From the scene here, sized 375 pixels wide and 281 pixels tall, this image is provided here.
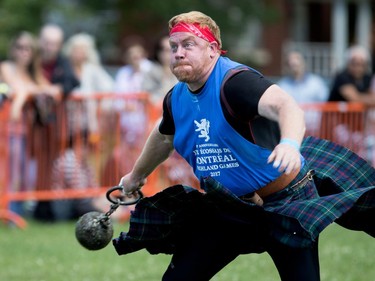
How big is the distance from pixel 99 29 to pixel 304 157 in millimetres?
18581

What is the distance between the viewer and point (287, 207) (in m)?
4.50

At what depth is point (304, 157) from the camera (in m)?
5.13

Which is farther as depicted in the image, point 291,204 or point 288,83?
point 288,83

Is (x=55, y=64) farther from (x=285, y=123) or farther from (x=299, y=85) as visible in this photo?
(x=285, y=123)

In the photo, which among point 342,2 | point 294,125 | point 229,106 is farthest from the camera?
point 342,2

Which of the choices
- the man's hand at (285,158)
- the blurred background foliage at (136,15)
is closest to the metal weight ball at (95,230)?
the man's hand at (285,158)

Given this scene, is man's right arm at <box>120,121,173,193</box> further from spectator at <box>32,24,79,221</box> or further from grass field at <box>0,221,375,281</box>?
spectator at <box>32,24,79,221</box>

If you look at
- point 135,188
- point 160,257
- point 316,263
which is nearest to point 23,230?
point 160,257

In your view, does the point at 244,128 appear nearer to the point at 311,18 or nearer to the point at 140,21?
the point at 140,21

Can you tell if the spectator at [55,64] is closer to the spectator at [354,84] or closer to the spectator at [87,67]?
the spectator at [87,67]

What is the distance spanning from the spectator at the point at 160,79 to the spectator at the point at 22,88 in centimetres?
129

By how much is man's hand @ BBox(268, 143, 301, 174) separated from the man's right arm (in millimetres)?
1067

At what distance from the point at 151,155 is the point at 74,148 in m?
5.61

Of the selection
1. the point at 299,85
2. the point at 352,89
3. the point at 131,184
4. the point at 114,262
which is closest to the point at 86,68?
the point at 299,85
